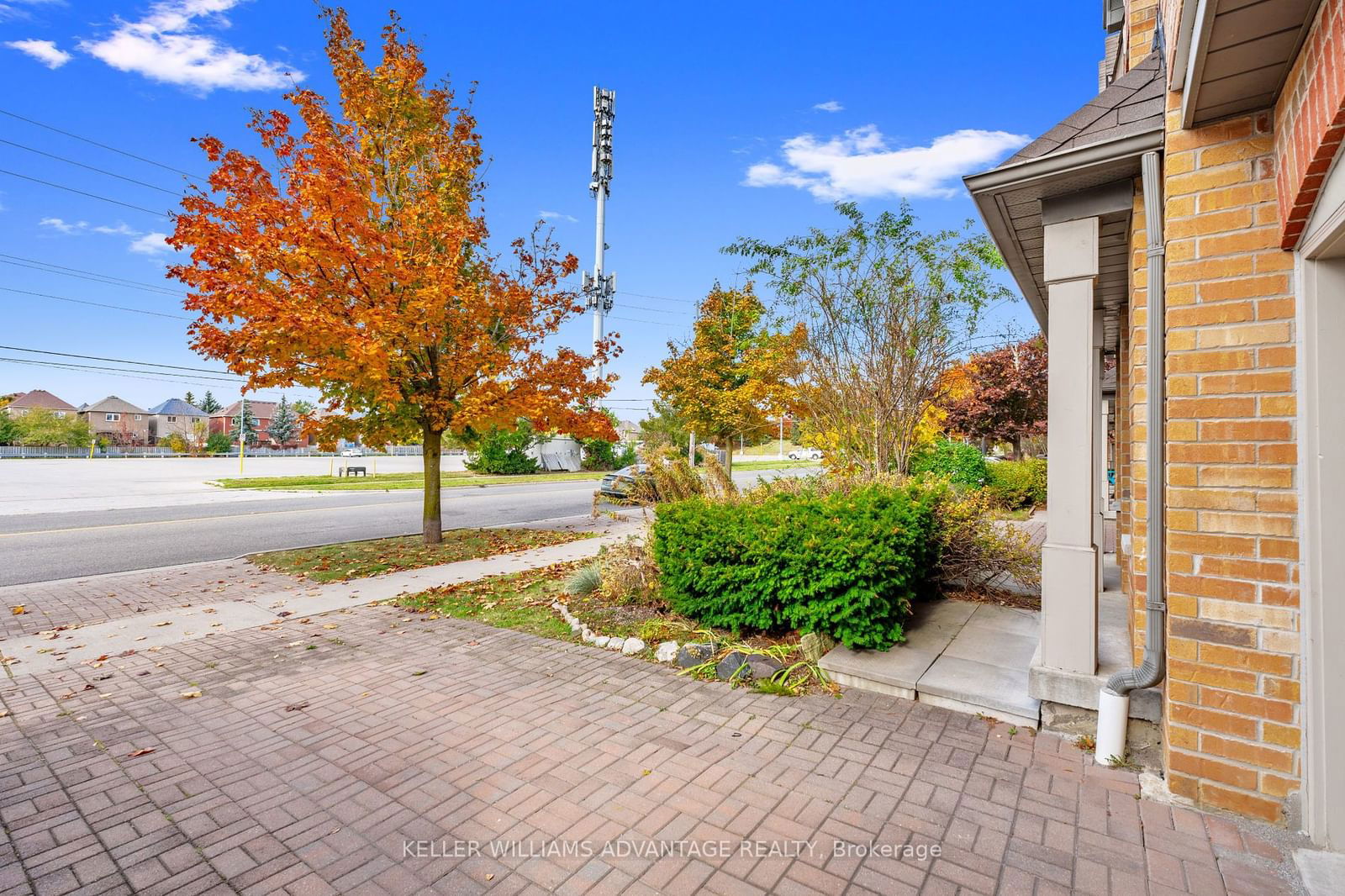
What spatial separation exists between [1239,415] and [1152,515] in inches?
28.6

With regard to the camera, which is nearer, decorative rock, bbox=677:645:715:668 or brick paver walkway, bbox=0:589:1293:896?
brick paver walkway, bbox=0:589:1293:896

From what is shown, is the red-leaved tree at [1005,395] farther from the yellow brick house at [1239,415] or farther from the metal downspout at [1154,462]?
the yellow brick house at [1239,415]

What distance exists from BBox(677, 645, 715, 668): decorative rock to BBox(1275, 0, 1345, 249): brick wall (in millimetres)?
3735

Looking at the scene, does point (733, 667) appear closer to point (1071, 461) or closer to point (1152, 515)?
point (1071, 461)

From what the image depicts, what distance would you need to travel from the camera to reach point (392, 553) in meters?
9.33

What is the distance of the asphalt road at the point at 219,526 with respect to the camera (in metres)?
9.16

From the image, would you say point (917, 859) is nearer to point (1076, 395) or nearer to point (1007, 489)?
point (1076, 395)

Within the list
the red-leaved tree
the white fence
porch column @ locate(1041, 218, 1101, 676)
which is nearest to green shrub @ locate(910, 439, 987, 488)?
the red-leaved tree

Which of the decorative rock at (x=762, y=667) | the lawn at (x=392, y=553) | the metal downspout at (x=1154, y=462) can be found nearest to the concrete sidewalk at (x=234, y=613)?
the lawn at (x=392, y=553)

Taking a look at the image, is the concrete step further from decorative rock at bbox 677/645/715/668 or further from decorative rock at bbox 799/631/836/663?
decorative rock at bbox 677/645/715/668

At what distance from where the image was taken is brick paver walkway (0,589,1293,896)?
2299mm

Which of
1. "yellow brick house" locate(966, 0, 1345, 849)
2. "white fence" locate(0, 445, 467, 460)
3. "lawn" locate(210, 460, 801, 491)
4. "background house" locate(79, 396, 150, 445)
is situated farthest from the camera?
"background house" locate(79, 396, 150, 445)

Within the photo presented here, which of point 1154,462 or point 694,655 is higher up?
point 1154,462

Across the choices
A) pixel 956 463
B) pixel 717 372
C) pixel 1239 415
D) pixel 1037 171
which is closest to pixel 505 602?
pixel 1037 171
